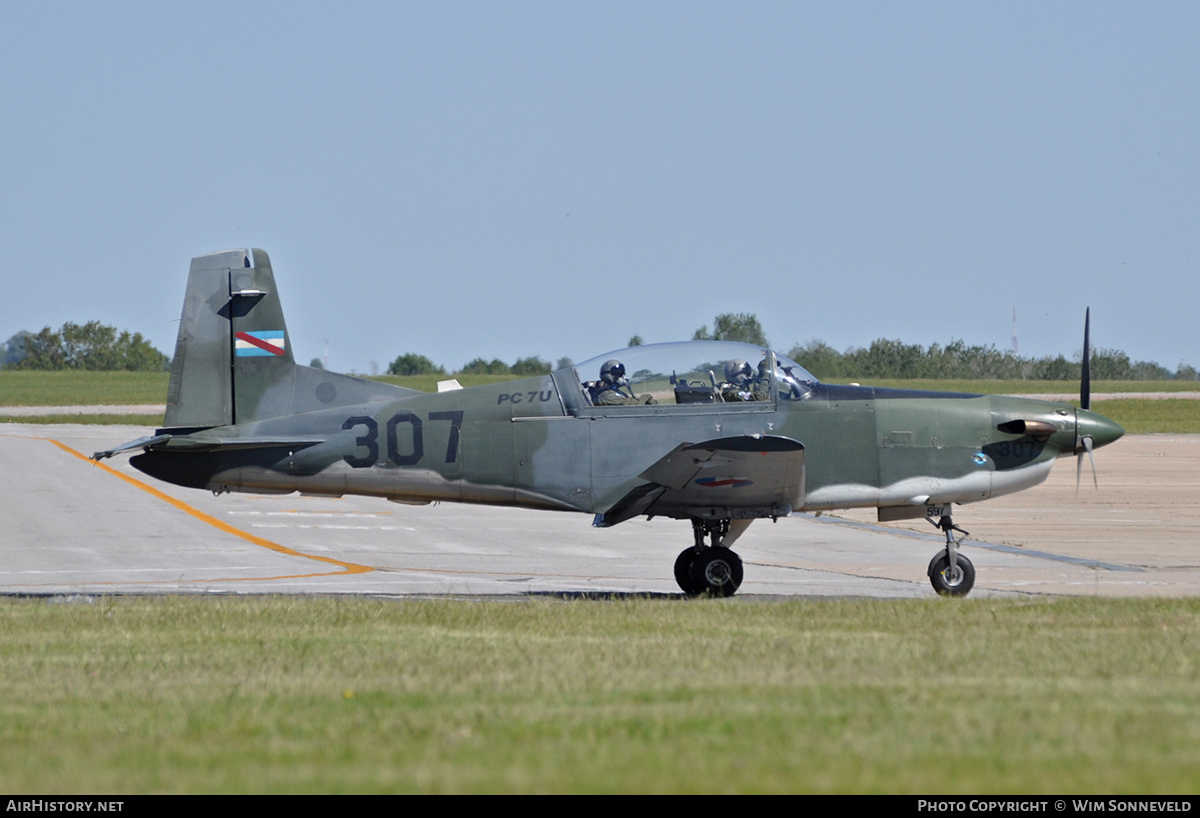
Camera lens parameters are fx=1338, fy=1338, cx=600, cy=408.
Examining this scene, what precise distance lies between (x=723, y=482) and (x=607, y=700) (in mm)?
6013

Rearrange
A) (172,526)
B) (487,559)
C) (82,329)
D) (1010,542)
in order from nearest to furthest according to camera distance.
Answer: (487,559) < (1010,542) < (172,526) < (82,329)

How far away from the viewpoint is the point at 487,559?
54.7ft

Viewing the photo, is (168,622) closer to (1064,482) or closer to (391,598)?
(391,598)

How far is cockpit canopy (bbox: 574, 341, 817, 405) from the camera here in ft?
41.7

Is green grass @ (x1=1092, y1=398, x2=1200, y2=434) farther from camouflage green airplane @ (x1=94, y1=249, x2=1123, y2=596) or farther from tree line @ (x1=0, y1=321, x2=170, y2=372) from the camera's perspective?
tree line @ (x1=0, y1=321, x2=170, y2=372)

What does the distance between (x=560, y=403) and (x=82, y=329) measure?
112249mm

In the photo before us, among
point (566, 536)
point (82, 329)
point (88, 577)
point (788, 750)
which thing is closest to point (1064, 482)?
point (566, 536)

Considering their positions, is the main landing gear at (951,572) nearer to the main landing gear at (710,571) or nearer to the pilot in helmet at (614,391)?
the main landing gear at (710,571)

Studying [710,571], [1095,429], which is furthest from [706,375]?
[1095,429]

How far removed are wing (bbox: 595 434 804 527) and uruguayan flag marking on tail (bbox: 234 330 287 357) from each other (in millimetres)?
3681

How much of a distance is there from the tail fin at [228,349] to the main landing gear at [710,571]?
430 cm

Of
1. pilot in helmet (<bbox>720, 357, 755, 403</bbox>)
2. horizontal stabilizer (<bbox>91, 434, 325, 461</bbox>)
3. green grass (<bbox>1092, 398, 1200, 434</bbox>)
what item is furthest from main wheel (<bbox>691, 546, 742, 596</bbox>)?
green grass (<bbox>1092, 398, 1200, 434</bbox>)

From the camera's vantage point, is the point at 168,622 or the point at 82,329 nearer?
the point at 168,622

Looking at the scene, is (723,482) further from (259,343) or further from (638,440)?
(259,343)
